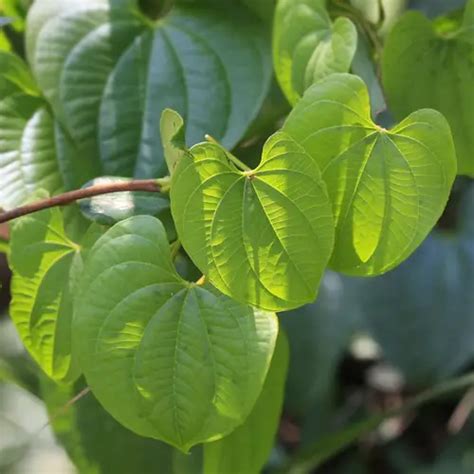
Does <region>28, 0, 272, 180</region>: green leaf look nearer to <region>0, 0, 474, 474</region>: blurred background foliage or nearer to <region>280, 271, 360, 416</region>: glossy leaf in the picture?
<region>0, 0, 474, 474</region>: blurred background foliage

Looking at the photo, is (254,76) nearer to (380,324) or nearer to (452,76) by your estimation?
(452,76)

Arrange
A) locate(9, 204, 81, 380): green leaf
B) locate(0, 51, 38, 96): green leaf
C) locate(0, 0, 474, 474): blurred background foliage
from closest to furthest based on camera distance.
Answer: locate(9, 204, 81, 380): green leaf < locate(0, 51, 38, 96): green leaf < locate(0, 0, 474, 474): blurred background foliage

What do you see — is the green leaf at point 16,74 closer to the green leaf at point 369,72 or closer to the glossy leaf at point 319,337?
the green leaf at point 369,72

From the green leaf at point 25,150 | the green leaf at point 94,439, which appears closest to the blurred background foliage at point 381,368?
the green leaf at point 94,439

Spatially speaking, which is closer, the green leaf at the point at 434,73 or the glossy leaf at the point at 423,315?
the green leaf at the point at 434,73

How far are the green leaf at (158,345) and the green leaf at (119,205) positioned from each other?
0.04 m

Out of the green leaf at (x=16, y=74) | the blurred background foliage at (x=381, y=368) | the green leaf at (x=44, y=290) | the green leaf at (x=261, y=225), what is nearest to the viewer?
the green leaf at (x=261, y=225)

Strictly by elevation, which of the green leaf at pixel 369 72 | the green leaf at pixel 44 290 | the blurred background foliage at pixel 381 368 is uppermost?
the green leaf at pixel 369 72

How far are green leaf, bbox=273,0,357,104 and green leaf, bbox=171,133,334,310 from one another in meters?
0.12

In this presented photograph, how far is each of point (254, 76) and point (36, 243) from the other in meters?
0.20

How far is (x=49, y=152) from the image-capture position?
25.6 inches

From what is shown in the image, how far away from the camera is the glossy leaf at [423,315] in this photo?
130 cm

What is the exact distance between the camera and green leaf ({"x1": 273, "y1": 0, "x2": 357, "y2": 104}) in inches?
22.1

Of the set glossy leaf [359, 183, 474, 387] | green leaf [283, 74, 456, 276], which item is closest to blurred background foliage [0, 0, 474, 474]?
glossy leaf [359, 183, 474, 387]
